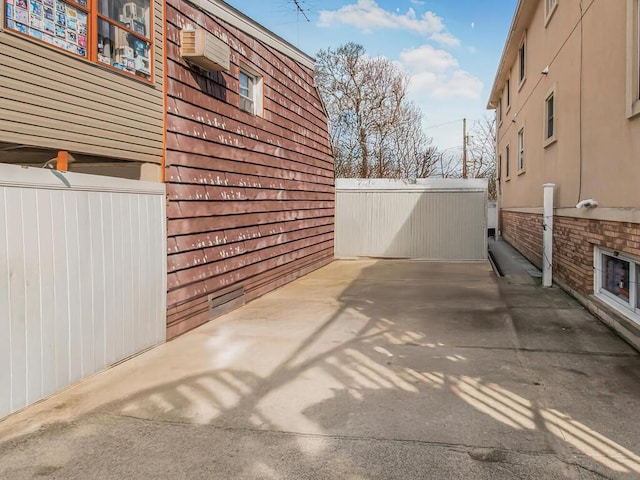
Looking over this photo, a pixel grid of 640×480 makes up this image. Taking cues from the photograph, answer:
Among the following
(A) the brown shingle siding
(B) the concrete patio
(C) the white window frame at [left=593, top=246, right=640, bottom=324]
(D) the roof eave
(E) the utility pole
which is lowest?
(B) the concrete patio

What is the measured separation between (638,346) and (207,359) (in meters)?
4.43

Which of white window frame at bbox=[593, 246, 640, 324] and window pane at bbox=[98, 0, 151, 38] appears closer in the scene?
window pane at bbox=[98, 0, 151, 38]

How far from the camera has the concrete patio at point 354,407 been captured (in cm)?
276

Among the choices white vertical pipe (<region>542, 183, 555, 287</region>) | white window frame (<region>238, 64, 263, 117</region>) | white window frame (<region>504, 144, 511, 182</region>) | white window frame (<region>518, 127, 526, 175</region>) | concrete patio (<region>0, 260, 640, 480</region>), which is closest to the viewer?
concrete patio (<region>0, 260, 640, 480</region>)

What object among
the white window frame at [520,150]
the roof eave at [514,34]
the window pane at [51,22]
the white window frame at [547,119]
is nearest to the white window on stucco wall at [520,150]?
the white window frame at [520,150]

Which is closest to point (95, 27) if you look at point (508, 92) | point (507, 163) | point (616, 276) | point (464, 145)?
point (616, 276)

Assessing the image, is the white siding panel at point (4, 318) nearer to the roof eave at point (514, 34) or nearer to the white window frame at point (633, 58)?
the white window frame at point (633, 58)

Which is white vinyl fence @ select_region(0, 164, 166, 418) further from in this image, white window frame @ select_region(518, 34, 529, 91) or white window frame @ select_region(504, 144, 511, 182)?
white window frame @ select_region(504, 144, 511, 182)

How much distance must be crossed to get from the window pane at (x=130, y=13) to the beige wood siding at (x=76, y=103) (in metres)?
0.15

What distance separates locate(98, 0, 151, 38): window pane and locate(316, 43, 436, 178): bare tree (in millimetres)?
15313

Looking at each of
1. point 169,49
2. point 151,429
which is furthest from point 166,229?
point 151,429

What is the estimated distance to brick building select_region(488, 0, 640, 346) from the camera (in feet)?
16.8

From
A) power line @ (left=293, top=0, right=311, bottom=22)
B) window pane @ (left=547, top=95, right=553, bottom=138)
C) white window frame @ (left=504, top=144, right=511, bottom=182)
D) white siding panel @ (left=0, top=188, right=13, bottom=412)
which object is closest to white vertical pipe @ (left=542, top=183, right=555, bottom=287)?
window pane @ (left=547, top=95, right=553, bottom=138)

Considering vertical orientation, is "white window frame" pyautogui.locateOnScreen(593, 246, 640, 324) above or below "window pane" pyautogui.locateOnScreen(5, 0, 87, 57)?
below
